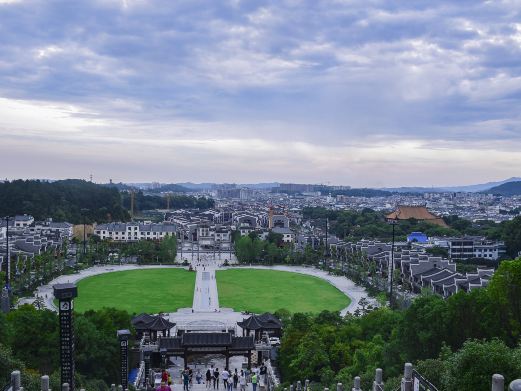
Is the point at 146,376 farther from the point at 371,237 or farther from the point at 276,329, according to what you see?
the point at 371,237

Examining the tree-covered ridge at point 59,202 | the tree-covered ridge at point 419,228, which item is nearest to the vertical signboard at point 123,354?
the tree-covered ridge at point 419,228

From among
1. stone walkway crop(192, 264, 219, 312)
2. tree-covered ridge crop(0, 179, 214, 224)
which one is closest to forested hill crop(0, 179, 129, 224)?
tree-covered ridge crop(0, 179, 214, 224)

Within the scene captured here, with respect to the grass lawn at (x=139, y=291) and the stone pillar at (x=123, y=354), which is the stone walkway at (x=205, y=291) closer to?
the grass lawn at (x=139, y=291)

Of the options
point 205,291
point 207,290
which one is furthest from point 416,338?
point 207,290

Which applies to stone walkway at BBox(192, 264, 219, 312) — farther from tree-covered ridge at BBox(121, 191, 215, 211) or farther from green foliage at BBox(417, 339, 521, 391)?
tree-covered ridge at BBox(121, 191, 215, 211)

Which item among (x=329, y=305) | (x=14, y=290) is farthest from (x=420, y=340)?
(x=14, y=290)
